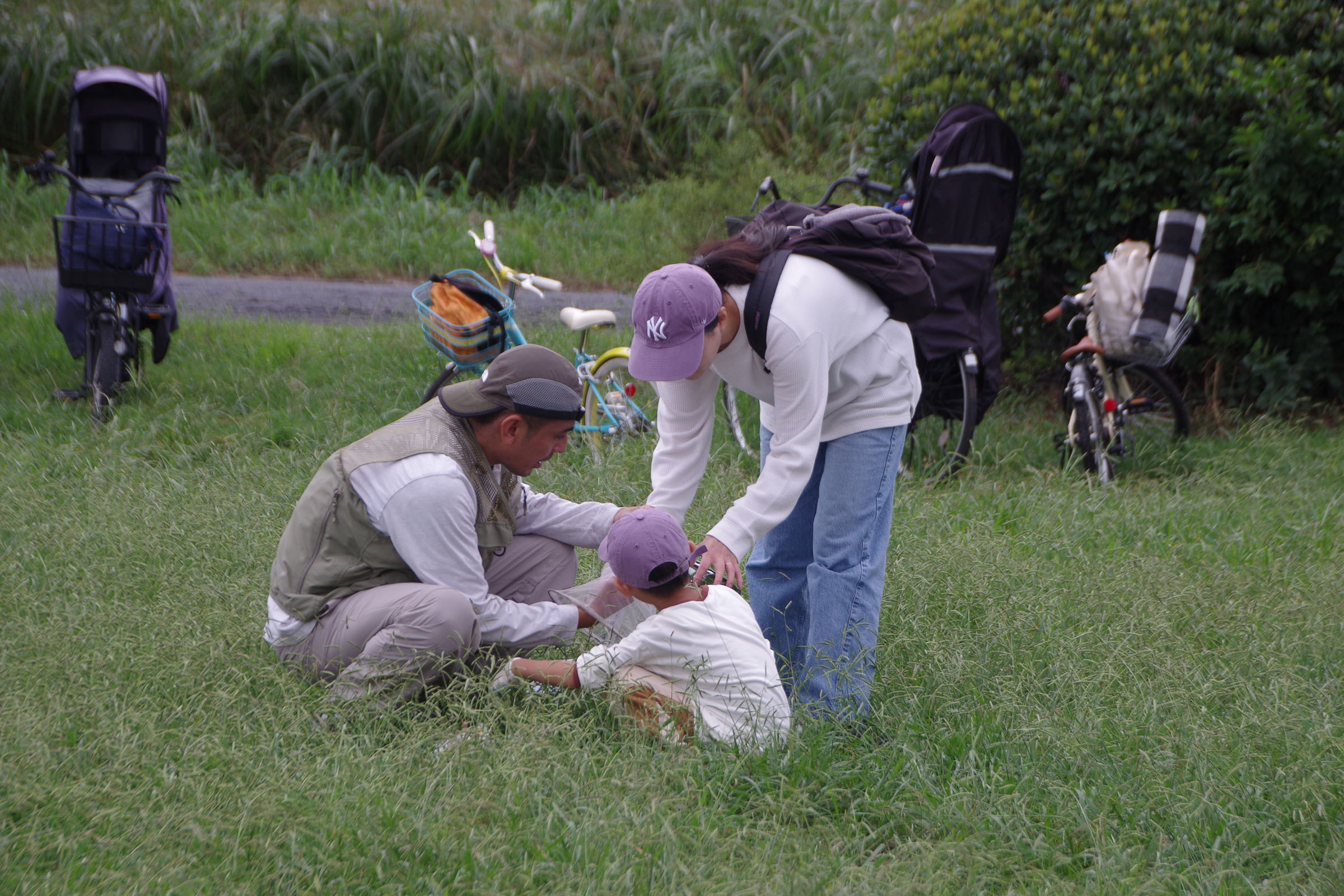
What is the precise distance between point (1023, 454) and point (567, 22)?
29.0ft

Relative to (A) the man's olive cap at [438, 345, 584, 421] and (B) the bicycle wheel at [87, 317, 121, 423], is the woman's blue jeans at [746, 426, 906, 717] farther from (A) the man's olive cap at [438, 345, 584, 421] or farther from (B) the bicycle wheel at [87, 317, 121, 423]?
(B) the bicycle wheel at [87, 317, 121, 423]

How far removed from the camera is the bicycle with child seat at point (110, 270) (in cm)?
648

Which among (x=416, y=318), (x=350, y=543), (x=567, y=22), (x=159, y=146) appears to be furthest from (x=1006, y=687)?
(x=567, y=22)

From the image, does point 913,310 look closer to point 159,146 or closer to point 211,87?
point 159,146

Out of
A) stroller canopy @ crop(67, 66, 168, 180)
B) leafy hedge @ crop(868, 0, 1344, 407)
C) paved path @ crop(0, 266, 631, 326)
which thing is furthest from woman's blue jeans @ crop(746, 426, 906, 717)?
stroller canopy @ crop(67, 66, 168, 180)

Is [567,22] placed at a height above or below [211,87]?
above

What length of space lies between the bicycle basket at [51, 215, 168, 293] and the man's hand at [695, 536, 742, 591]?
4.93 m

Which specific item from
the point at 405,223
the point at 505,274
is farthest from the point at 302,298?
the point at 505,274

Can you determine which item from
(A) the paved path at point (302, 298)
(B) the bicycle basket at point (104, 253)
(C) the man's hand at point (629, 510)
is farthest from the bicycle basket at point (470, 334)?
(C) the man's hand at point (629, 510)

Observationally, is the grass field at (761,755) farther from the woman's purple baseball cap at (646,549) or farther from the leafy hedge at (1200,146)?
the leafy hedge at (1200,146)

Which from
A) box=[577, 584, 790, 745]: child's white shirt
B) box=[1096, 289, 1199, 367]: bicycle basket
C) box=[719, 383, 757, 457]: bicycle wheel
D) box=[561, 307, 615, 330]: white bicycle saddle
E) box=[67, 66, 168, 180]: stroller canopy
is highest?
box=[67, 66, 168, 180]: stroller canopy

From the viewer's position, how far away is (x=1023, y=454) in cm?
625

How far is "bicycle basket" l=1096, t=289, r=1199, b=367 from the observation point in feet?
18.6

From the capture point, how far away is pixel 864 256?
303 cm
